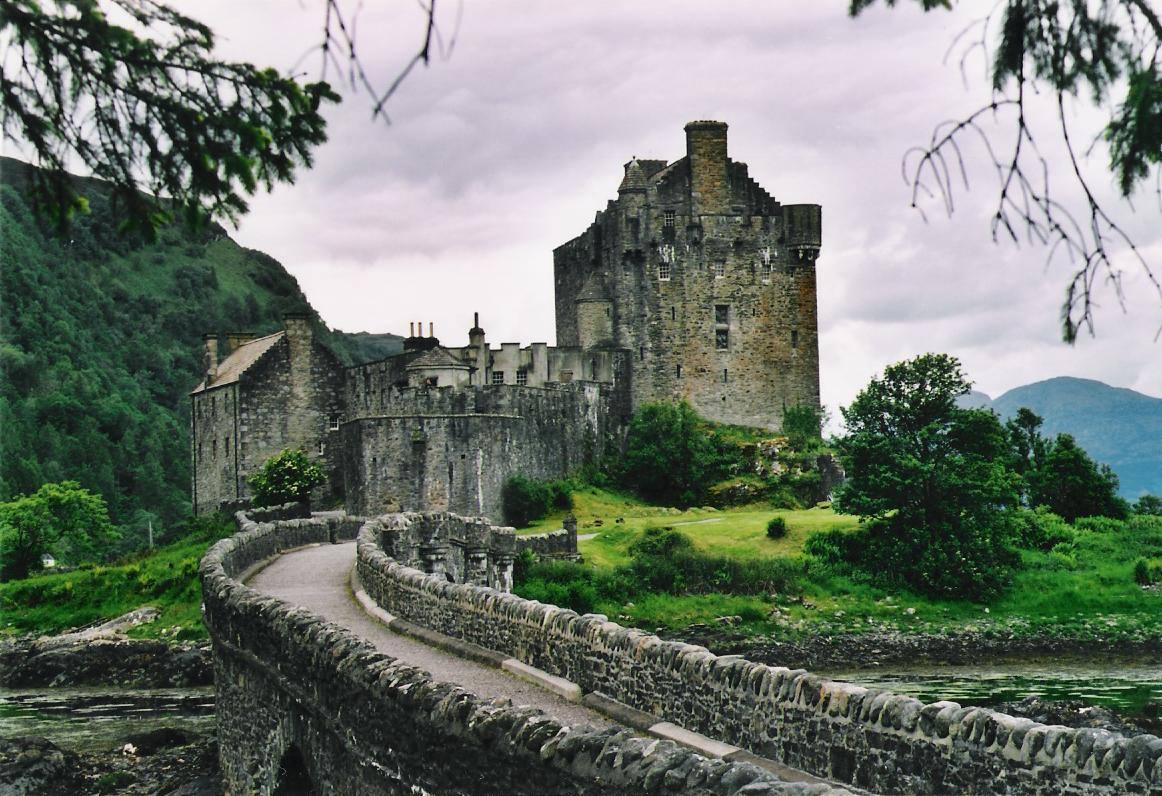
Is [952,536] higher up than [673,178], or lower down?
lower down

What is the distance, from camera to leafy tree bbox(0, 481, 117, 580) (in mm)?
51750

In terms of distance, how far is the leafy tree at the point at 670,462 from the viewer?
58906 mm

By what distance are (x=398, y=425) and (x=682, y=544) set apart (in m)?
11.2

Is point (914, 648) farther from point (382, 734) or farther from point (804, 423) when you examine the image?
point (382, 734)

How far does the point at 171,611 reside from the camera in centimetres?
4241

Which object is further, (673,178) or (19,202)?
(19,202)

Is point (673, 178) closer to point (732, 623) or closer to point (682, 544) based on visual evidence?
point (682, 544)

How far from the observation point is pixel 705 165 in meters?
66.6

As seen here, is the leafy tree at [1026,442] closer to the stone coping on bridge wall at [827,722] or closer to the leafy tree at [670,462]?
the leafy tree at [670,462]

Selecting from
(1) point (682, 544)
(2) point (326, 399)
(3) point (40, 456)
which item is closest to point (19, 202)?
(3) point (40, 456)

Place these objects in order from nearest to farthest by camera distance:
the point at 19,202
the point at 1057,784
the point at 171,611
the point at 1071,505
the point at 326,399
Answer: the point at 1057,784
the point at 171,611
the point at 1071,505
the point at 326,399
the point at 19,202

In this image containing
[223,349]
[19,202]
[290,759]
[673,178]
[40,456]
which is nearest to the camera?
[290,759]

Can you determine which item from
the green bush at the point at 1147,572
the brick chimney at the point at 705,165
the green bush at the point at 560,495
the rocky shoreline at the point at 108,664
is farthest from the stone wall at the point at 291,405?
the green bush at the point at 1147,572

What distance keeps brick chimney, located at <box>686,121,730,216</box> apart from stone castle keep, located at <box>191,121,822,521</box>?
2.5 inches
